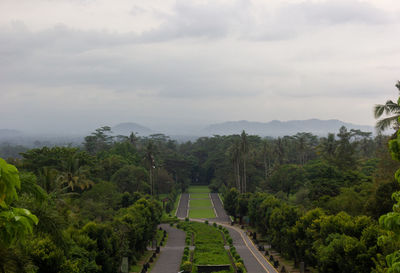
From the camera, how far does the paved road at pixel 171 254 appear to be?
33.2 m

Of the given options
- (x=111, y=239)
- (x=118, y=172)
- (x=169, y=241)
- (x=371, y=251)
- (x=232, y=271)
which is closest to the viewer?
(x=371, y=251)

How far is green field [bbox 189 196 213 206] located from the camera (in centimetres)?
7831

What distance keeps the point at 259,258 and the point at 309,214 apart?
28.6ft

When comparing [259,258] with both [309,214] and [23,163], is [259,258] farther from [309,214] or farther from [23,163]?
[23,163]

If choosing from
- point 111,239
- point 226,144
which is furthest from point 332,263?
point 226,144

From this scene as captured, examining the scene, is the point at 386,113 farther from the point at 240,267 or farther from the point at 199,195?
the point at 199,195

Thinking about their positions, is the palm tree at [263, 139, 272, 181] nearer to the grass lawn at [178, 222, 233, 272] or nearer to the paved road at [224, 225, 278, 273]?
the grass lawn at [178, 222, 233, 272]

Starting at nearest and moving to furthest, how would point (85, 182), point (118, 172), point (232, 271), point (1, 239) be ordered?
point (1, 239)
point (232, 271)
point (85, 182)
point (118, 172)

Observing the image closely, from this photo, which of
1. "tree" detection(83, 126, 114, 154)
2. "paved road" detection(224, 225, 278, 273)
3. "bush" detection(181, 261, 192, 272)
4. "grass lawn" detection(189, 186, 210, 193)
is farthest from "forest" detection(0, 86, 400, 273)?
"grass lawn" detection(189, 186, 210, 193)

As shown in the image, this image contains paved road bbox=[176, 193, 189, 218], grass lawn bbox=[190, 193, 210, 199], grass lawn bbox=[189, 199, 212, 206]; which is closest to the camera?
paved road bbox=[176, 193, 189, 218]

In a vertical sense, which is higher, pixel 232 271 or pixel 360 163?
pixel 360 163

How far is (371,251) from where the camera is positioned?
2102cm

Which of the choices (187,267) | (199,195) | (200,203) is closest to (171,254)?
(187,267)

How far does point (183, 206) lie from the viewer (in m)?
78.9
